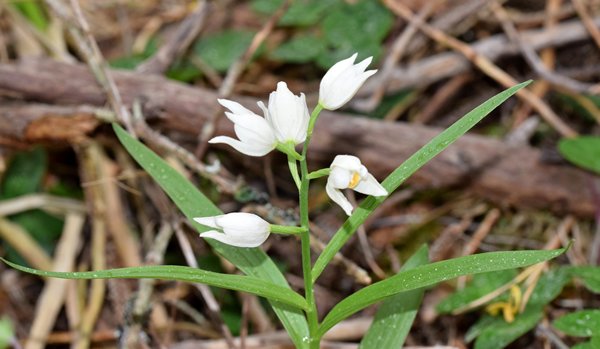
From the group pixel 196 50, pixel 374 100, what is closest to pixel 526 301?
pixel 374 100

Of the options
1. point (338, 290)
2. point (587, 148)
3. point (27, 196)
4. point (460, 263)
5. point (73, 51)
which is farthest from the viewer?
point (73, 51)

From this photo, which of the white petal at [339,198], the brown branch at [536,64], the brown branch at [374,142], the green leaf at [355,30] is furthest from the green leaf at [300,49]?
the white petal at [339,198]

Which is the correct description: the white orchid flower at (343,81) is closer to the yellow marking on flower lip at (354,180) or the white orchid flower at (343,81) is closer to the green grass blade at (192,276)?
the yellow marking on flower lip at (354,180)

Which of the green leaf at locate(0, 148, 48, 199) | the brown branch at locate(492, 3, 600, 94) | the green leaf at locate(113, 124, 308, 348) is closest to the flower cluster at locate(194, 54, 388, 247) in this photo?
the green leaf at locate(113, 124, 308, 348)

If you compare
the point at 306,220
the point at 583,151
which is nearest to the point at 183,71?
the point at 583,151

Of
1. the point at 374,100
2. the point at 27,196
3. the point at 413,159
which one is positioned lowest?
the point at 413,159

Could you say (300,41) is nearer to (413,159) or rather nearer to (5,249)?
(5,249)
